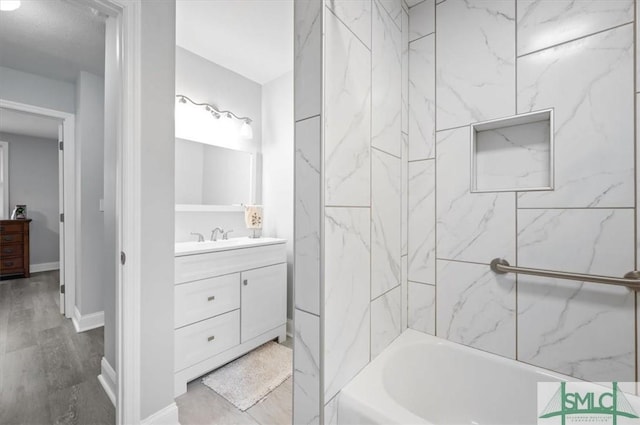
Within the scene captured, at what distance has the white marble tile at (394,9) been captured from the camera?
4.24 feet

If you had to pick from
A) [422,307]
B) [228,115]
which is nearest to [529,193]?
[422,307]

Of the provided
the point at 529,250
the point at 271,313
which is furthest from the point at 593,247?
the point at 271,313

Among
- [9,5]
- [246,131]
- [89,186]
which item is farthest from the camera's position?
[89,186]

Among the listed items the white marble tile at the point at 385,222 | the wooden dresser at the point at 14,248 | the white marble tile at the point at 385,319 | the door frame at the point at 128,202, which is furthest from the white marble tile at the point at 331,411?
the wooden dresser at the point at 14,248

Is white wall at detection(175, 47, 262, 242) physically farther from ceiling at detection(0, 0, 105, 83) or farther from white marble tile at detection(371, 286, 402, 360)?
white marble tile at detection(371, 286, 402, 360)

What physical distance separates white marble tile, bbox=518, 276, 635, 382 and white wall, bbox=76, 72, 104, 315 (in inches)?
137

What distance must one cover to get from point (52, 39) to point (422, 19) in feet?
9.09

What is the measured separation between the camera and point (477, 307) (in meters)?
1.31

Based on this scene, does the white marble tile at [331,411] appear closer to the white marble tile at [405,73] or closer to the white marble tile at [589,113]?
the white marble tile at [589,113]

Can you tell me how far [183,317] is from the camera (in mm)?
1702

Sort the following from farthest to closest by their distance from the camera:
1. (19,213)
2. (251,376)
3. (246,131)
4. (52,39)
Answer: (19,213), (246,131), (52,39), (251,376)

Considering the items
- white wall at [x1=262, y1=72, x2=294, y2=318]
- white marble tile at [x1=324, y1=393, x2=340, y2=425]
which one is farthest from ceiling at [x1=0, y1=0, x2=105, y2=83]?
white marble tile at [x1=324, y1=393, x2=340, y2=425]

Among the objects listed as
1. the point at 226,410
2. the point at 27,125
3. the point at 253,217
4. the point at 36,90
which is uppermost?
the point at 27,125

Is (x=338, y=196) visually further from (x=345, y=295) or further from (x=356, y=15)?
(x=356, y=15)
